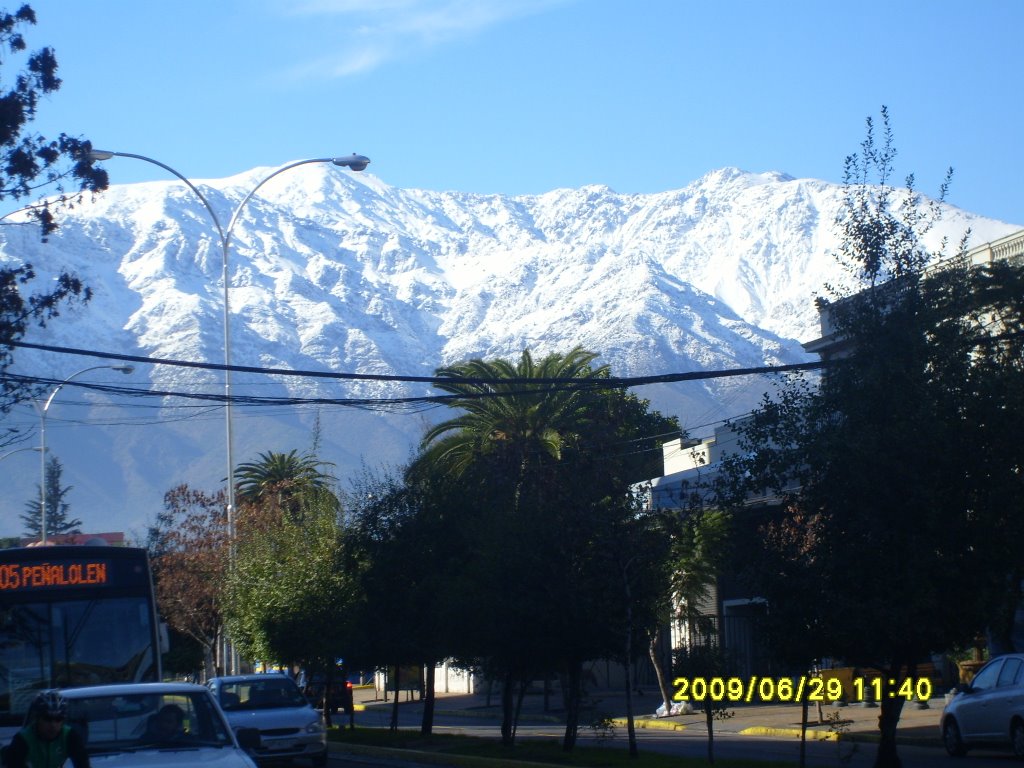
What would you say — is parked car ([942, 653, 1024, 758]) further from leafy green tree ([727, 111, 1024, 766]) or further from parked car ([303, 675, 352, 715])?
parked car ([303, 675, 352, 715])

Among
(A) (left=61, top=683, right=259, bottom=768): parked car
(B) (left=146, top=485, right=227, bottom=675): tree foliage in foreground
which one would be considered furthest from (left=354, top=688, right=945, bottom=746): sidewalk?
(A) (left=61, top=683, right=259, bottom=768): parked car

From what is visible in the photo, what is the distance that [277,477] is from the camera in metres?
59.8

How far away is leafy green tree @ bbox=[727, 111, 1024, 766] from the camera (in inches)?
588

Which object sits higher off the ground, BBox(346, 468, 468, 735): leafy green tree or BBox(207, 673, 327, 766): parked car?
BBox(346, 468, 468, 735): leafy green tree

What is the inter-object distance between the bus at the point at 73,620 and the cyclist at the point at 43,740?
6.95 meters

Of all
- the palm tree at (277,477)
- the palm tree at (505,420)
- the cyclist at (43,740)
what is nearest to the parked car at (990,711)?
the cyclist at (43,740)

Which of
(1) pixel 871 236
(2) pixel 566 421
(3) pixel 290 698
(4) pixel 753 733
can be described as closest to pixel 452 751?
(3) pixel 290 698

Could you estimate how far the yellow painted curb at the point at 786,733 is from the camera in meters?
25.5

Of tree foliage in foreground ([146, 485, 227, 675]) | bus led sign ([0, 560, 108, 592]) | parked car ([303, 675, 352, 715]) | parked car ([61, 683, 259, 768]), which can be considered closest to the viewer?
parked car ([61, 683, 259, 768])

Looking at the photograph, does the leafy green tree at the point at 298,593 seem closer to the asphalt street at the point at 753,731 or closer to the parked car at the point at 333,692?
the parked car at the point at 333,692

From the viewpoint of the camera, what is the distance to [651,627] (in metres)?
21.6

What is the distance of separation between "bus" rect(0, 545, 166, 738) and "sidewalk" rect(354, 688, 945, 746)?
8.20m

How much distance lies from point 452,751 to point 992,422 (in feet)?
41.4

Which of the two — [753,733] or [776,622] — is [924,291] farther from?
[753,733]
